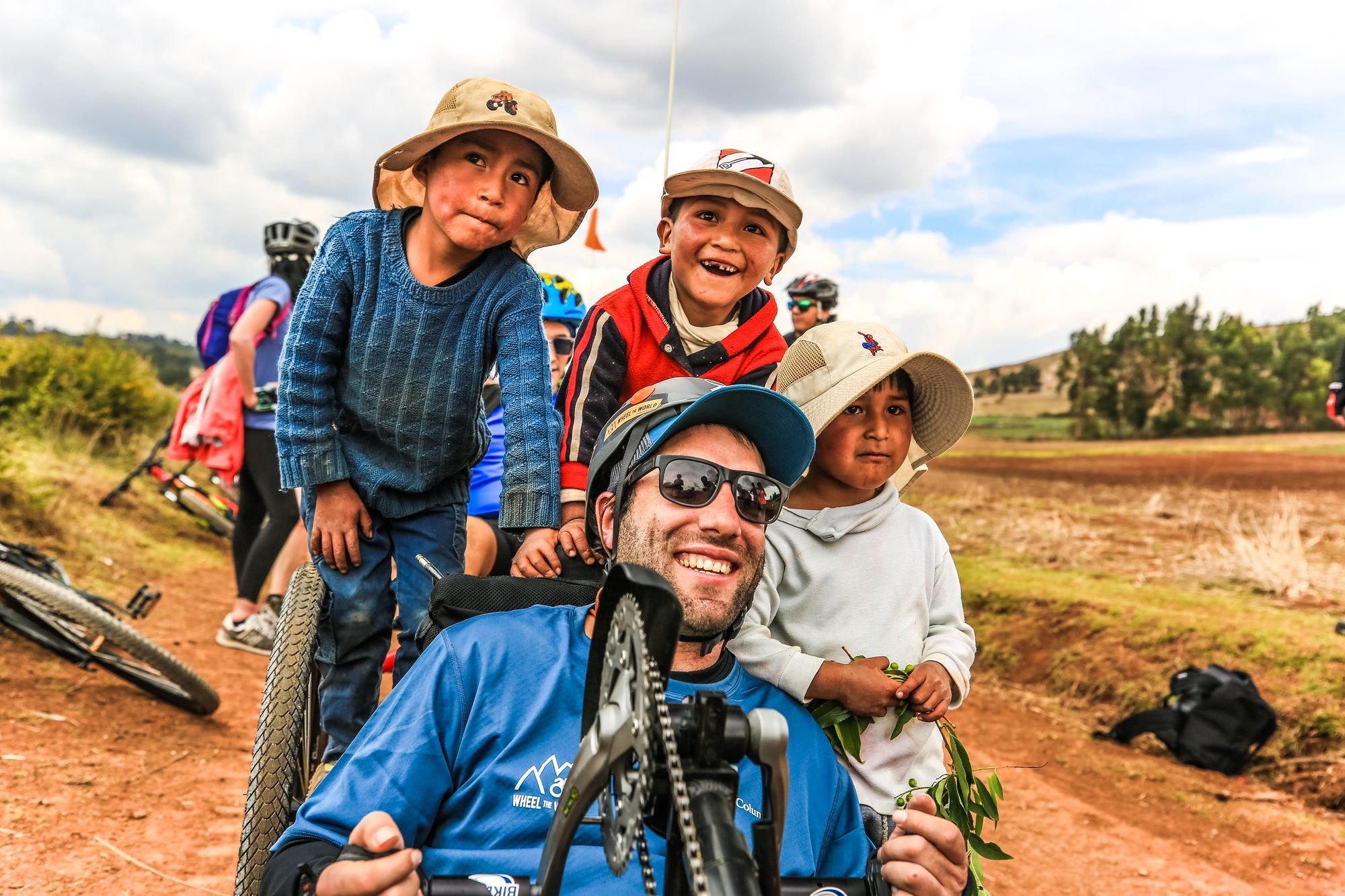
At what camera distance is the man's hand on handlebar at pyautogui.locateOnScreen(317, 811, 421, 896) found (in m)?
1.39

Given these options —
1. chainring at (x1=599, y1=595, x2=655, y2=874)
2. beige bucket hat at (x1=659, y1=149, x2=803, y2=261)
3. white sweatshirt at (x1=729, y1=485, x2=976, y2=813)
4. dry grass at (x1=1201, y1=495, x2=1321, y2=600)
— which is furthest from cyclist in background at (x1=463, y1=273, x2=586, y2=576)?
dry grass at (x1=1201, y1=495, x2=1321, y2=600)

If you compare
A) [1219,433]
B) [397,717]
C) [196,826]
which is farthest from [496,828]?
[1219,433]

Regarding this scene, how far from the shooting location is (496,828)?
1747mm

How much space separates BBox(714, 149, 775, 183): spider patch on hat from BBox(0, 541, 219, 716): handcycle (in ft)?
11.2

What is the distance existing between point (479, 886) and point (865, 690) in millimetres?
1109

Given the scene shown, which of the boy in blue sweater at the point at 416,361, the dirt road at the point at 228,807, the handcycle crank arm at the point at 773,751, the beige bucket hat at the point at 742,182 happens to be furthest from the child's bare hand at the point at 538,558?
the dirt road at the point at 228,807

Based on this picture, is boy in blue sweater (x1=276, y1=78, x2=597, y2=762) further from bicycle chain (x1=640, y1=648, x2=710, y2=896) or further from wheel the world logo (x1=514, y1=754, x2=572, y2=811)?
bicycle chain (x1=640, y1=648, x2=710, y2=896)

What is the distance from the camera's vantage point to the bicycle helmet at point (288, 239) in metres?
6.32

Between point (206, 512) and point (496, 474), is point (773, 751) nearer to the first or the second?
point (496, 474)

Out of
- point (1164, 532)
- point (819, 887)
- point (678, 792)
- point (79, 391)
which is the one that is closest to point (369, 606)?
point (819, 887)

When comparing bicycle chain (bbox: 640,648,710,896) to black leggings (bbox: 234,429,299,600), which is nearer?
bicycle chain (bbox: 640,648,710,896)

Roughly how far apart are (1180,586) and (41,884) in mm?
8074

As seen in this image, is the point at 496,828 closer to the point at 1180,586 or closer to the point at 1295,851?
the point at 1295,851

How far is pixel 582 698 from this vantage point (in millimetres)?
1813
